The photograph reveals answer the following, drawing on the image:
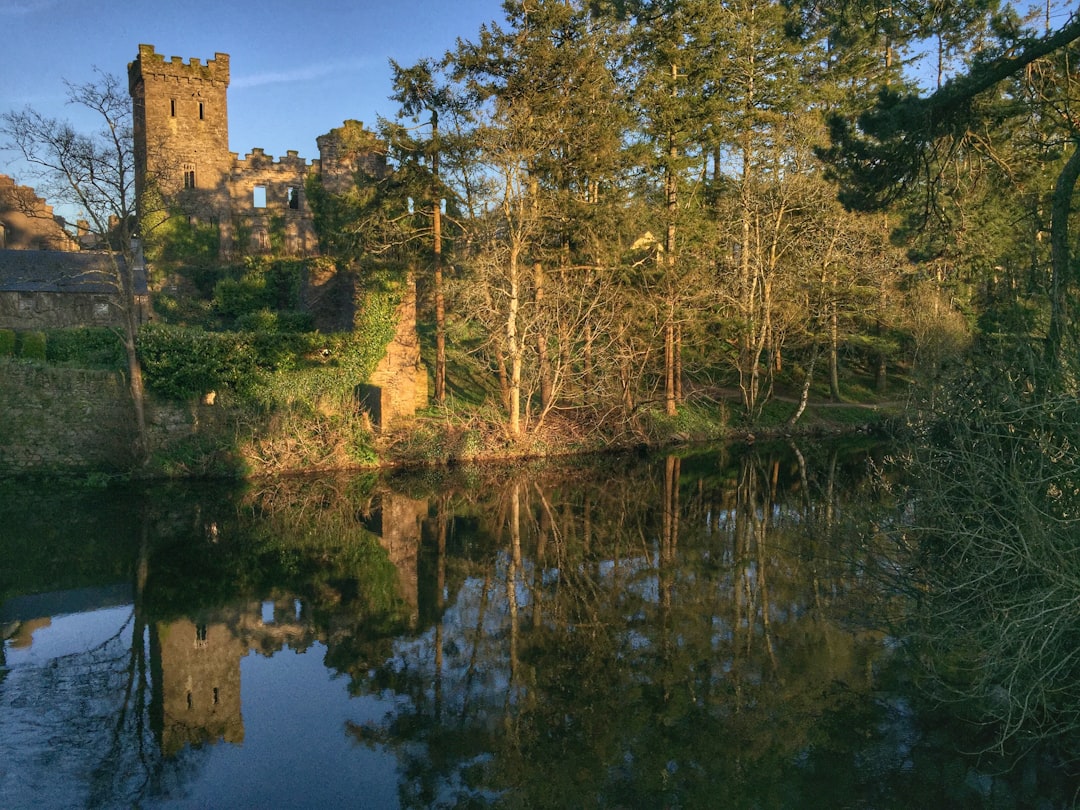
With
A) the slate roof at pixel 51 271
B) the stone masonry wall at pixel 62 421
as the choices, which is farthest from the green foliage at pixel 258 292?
the stone masonry wall at pixel 62 421

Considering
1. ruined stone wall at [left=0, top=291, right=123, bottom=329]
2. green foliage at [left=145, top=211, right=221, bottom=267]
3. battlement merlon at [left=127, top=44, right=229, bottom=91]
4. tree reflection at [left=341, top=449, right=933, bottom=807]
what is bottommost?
tree reflection at [left=341, top=449, right=933, bottom=807]

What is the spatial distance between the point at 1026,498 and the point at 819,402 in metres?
24.3

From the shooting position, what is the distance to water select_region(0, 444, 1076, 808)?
611cm

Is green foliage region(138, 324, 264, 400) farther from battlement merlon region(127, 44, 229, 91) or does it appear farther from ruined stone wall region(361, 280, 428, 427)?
battlement merlon region(127, 44, 229, 91)

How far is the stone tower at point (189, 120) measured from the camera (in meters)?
39.4

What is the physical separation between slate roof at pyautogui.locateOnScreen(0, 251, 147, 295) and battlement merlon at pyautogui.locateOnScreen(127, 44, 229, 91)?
11.9 metres

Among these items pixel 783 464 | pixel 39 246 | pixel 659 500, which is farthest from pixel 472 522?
pixel 39 246

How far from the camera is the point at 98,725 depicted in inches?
271

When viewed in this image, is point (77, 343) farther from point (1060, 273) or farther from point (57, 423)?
point (1060, 273)

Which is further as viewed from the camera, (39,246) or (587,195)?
(39,246)

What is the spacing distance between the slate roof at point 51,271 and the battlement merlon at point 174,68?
11.9 meters

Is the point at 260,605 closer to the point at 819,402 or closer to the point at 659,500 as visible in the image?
the point at 659,500

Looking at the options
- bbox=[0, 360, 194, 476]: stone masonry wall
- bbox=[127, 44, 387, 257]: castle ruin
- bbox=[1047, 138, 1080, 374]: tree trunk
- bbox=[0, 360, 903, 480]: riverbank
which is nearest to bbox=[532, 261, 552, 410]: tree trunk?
bbox=[0, 360, 903, 480]: riverbank

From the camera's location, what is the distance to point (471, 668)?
26.8 ft
